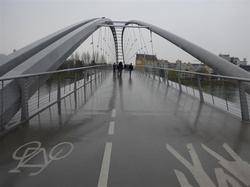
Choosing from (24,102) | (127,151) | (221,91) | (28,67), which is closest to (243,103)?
(221,91)

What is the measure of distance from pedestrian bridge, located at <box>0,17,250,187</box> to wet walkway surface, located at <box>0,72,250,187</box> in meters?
0.01

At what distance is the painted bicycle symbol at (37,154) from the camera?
179 inches

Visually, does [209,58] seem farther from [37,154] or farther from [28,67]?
[37,154]

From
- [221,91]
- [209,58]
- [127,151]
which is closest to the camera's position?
[127,151]

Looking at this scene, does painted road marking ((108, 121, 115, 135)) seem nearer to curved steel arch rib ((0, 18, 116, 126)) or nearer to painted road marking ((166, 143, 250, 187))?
painted road marking ((166, 143, 250, 187))

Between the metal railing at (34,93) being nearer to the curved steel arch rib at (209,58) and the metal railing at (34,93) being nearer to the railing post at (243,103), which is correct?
the railing post at (243,103)

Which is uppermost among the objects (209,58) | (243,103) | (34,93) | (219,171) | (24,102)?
(209,58)

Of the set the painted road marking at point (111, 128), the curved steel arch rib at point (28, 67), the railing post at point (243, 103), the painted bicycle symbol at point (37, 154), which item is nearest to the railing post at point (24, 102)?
the curved steel arch rib at point (28, 67)

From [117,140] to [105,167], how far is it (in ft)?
5.00

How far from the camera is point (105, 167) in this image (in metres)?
4.43

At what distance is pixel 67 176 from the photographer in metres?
4.09

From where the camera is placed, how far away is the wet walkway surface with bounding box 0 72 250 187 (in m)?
4.04

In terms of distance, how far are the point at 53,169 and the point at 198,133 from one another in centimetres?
337

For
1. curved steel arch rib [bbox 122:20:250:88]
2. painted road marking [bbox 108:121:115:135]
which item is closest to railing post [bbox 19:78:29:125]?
painted road marking [bbox 108:121:115:135]
